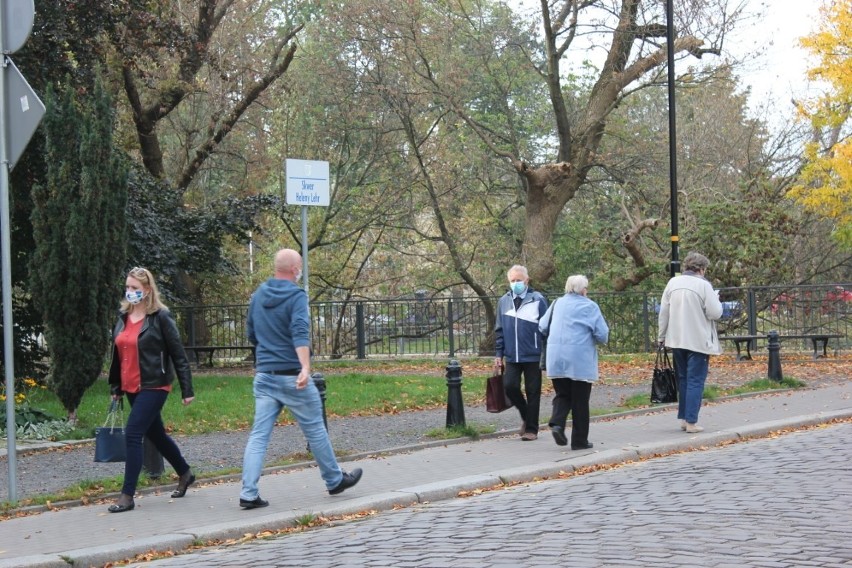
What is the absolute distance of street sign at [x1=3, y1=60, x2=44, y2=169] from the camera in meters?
8.76

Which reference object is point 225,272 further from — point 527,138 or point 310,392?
point 310,392

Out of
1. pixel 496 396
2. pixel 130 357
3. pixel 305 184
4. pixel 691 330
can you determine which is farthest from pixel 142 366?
pixel 691 330

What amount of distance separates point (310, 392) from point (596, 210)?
28.5 metres

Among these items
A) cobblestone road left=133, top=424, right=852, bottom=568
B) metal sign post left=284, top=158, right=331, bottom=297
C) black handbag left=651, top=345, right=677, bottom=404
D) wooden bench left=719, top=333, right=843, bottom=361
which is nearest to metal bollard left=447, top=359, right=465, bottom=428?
metal sign post left=284, top=158, right=331, bottom=297

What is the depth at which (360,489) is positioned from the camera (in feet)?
30.1

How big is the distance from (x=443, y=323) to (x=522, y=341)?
14.9 metres

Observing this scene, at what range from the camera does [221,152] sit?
3147 cm

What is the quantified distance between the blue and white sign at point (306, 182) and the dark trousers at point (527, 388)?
2762 mm

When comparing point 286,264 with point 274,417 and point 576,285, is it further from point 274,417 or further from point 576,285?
point 576,285

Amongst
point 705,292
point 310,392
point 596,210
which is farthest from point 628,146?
point 310,392

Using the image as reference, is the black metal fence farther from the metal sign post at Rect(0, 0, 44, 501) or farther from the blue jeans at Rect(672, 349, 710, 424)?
the metal sign post at Rect(0, 0, 44, 501)

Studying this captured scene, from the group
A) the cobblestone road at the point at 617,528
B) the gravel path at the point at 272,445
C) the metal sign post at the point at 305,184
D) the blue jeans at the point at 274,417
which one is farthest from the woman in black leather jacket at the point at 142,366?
the metal sign post at the point at 305,184

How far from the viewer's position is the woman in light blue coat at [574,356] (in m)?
11.0

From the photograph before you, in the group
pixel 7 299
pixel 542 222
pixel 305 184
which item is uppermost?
pixel 542 222
